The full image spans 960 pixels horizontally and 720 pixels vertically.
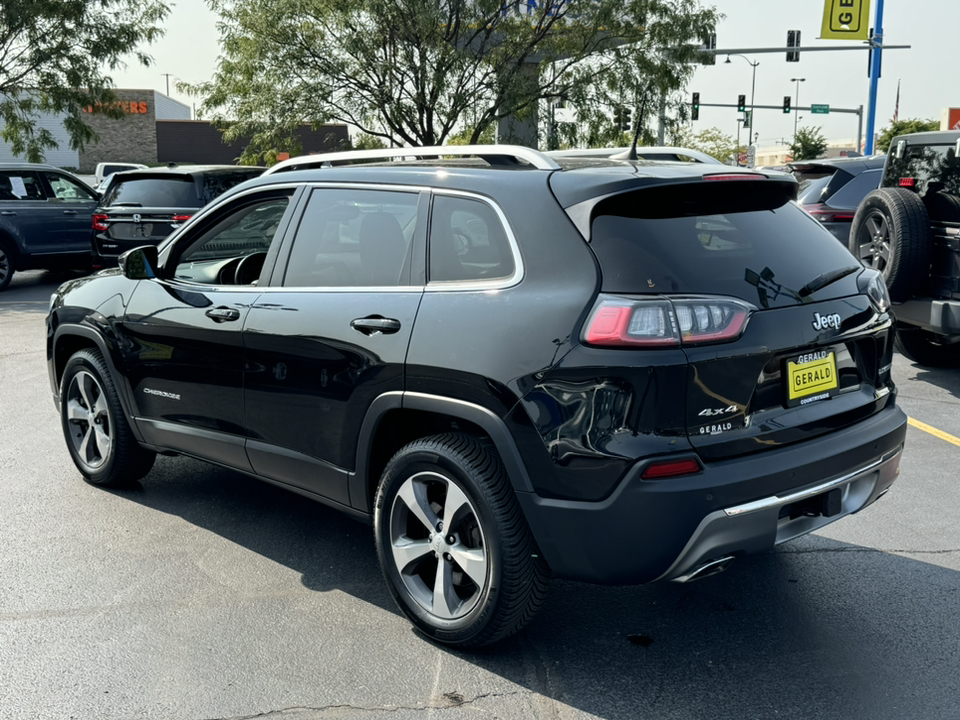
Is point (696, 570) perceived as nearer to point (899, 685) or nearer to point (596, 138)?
point (899, 685)

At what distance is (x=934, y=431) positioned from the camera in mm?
6910

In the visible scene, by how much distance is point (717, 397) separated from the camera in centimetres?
321

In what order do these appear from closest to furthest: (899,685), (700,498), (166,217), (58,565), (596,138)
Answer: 1. (700,498)
2. (899,685)
3. (58,565)
4. (166,217)
5. (596,138)

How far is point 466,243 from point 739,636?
1.78 meters

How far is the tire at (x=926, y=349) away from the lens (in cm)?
889

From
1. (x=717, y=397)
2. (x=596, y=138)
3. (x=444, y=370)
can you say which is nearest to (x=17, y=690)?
(x=444, y=370)

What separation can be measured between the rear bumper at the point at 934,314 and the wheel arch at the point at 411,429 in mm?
5274

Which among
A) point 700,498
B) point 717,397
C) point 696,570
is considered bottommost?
point 696,570

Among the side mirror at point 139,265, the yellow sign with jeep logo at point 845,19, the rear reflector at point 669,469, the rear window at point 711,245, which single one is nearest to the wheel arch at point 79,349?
the side mirror at point 139,265

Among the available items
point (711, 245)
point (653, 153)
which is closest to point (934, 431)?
point (653, 153)

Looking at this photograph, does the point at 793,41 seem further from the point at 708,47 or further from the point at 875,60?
the point at 708,47

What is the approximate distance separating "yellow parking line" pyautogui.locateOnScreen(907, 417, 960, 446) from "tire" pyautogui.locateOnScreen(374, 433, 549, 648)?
429cm

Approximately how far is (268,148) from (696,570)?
68.1 feet

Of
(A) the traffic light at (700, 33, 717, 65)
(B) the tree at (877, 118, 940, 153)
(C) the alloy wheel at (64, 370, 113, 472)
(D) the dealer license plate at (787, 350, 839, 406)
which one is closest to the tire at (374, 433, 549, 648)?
(D) the dealer license plate at (787, 350, 839, 406)
